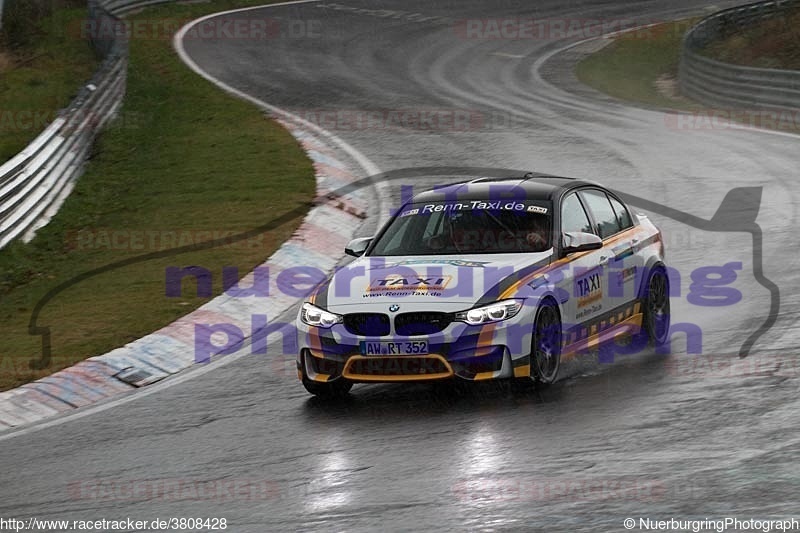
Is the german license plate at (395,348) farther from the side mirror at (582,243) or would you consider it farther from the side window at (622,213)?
the side window at (622,213)

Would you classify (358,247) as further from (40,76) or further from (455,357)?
(40,76)

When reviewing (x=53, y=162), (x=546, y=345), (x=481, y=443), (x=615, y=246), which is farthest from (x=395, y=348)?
(x=53, y=162)

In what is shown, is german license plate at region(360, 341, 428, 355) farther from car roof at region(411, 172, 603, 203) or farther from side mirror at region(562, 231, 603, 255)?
car roof at region(411, 172, 603, 203)

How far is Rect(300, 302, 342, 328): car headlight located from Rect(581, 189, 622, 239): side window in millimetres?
2544

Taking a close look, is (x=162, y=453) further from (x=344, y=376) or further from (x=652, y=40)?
(x=652, y=40)

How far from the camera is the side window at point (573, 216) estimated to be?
10266 mm

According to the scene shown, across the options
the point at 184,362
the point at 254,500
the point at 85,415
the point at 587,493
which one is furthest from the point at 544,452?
the point at 184,362

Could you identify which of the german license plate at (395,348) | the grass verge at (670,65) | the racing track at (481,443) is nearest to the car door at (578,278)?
the racing track at (481,443)

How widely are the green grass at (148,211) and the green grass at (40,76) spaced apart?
156 cm

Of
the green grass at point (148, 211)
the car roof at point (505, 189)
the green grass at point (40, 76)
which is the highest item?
the car roof at point (505, 189)

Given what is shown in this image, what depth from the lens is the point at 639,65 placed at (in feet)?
112

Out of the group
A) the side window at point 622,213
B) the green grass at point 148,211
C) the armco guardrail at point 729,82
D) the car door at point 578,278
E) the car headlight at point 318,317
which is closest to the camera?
the car headlight at point 318,317

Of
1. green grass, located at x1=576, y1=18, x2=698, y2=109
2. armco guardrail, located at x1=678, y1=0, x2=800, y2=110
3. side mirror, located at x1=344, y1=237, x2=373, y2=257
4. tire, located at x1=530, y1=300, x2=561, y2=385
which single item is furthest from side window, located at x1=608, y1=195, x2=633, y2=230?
green grass, located at x1=576, y1=18, x2=698, y2=109

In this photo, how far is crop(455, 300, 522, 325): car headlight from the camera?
351 inches
